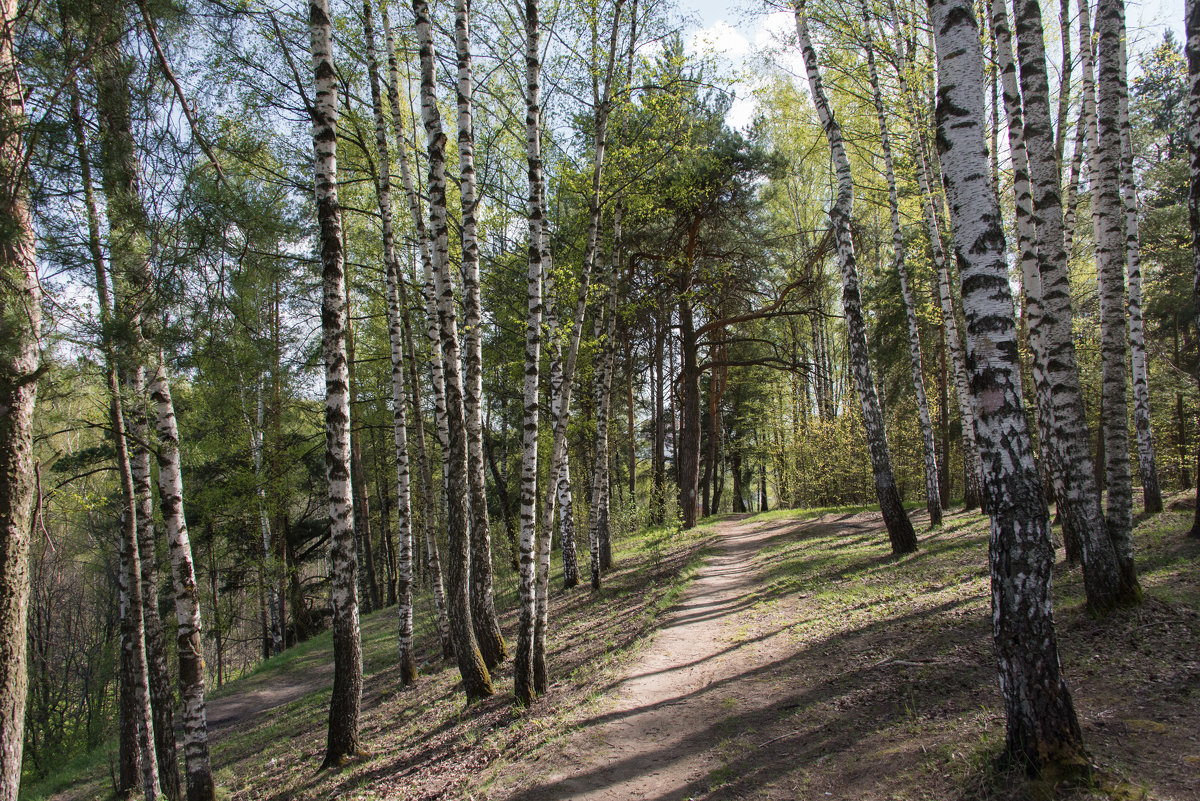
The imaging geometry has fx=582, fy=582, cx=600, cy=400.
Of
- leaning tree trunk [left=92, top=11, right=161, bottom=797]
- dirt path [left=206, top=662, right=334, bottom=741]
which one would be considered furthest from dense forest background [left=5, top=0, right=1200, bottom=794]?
dirt path [left=206, top=662, right=334, bottom=741]

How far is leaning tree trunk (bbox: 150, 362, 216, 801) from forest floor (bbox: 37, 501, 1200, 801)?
603 mm

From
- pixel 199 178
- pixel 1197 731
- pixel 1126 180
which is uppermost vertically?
pixel 1126 180

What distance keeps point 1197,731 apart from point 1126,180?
30.7ft

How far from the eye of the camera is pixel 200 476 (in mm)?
18953

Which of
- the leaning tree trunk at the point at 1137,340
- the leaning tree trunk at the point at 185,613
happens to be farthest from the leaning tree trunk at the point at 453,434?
the leaning tree trunk at the point at 1137,340

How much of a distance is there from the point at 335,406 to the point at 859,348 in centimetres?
813

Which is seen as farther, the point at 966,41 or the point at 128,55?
the point at 128,55

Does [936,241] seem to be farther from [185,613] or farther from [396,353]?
[185,613]

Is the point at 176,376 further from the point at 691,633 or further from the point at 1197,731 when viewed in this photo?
the point at 1197,731

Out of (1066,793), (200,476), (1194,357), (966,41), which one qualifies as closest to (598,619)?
(1066,793)

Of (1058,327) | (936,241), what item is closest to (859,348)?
(936,241)

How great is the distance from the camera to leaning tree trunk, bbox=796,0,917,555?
947cm

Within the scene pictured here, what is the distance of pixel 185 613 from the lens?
6441 millimetres

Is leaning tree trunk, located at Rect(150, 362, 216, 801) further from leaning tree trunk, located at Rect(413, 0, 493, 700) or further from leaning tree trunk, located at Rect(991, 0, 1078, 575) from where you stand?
leaning tree trunk, located at Rect(991, 0, 1078, 575)
